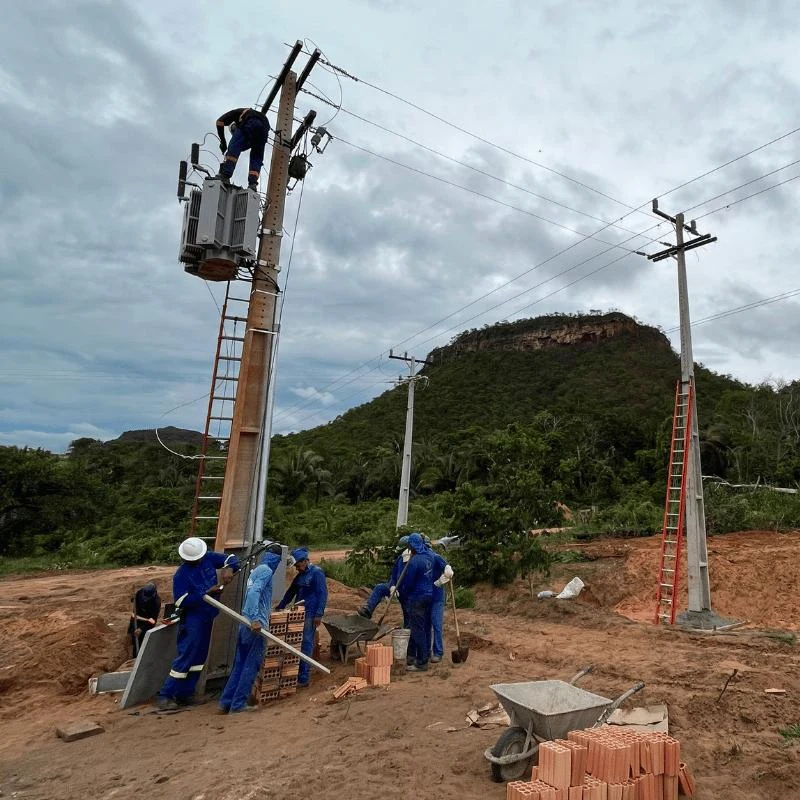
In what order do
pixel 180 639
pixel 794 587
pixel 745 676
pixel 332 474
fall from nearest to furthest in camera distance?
pixel 745 676
pixel 180 639
pixel 794 587
pixel 332 474

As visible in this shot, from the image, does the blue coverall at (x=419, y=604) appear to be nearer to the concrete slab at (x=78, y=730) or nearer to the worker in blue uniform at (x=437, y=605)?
the worker in blue uniform at (x=437, y=605)

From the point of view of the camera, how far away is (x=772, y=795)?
4102 mm

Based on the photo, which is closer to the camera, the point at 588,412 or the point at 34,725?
the point at 34,725

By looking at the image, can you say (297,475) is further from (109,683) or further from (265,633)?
(265,633)

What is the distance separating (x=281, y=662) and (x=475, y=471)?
28.0 metres

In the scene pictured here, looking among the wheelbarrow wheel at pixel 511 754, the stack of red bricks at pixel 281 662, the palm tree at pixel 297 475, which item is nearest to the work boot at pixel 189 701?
the stack of red bricks at pixel 281 662

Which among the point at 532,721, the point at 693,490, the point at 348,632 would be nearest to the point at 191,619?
the point at 348,632

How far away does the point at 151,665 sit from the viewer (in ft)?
24.0

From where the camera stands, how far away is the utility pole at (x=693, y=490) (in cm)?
1047

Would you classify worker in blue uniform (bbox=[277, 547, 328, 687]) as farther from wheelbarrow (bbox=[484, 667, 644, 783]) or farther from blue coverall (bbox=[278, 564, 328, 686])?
wheelbarrow (bbox=[484, 667, 644, 783])

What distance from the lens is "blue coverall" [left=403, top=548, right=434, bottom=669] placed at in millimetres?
7832

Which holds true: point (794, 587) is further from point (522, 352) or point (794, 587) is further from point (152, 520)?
point (522, 352)

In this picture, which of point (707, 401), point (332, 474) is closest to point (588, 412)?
point (707, 401)

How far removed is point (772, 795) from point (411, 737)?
276 cm
